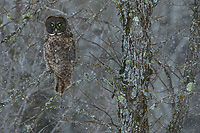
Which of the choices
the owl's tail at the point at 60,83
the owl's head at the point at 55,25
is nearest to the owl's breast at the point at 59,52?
the owl's head at the point at 55,25

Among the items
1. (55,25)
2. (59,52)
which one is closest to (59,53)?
(59,52)

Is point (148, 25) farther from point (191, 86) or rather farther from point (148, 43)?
point (191, 86)

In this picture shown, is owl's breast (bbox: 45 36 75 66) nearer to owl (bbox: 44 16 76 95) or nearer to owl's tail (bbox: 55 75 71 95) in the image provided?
owl (bbox: 44 16 76 95)

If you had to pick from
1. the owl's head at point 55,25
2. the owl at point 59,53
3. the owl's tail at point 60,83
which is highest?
the owl's head at point 55,25

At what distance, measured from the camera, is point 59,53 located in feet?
16.0

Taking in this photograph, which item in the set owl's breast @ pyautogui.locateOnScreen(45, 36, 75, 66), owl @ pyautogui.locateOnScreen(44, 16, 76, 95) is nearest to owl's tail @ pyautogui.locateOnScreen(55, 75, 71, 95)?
owl @ pyautogui.locateOnScreen(44, 16, 76, 95)

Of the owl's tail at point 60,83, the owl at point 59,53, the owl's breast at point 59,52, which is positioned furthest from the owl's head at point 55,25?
the owl's tail at point 60,83

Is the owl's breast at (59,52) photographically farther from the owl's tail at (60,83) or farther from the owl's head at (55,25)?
the owl's tail at (60,83)

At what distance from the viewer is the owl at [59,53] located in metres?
4.85

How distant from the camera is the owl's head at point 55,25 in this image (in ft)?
16.2

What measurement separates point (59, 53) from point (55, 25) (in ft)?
1.54

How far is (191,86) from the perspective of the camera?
4.41 meters

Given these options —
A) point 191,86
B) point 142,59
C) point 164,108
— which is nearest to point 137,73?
point 142,59

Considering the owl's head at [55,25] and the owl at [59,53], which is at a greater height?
the owl's head at [55,25]
